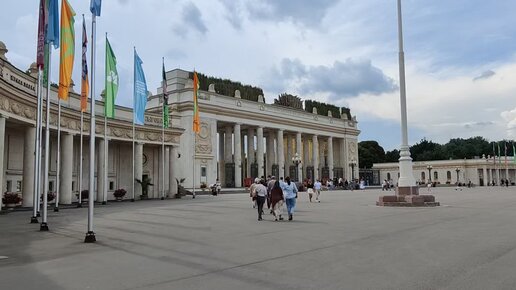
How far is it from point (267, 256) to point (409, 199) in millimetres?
17490

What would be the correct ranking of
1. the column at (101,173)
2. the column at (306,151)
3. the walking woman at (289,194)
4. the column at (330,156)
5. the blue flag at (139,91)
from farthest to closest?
the column at (330,156) → the column at (306,151) → the column at (101,173) → the blue flag at (139,91) → the walking woman at (289,194)

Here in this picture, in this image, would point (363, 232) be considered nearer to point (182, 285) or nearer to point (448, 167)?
point (182, 285)

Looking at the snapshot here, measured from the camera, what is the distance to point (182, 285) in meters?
7.21

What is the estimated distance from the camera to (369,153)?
134m

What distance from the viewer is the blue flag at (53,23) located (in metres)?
17.7

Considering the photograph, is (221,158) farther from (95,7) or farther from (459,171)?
(459,171)

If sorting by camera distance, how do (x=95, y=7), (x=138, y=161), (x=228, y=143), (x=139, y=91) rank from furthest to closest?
(x=228, y=143), (x=138, y=161), (x=139, y=91), (x=95, y=7)

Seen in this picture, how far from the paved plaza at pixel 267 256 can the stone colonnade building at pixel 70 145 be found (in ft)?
32.0

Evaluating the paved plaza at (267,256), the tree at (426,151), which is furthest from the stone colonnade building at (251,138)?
the tree at (426,151)

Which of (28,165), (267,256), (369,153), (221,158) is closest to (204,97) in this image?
(221,158)

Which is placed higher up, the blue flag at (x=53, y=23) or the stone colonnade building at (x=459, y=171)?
the blue flag at (x=53, y=23)

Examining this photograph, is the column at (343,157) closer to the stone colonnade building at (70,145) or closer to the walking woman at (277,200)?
the stone colonnade building at (70,145)

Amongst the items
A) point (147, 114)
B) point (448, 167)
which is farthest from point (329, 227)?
point (448, 167)

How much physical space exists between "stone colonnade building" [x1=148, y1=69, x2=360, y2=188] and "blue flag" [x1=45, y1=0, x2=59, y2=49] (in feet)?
98.8
